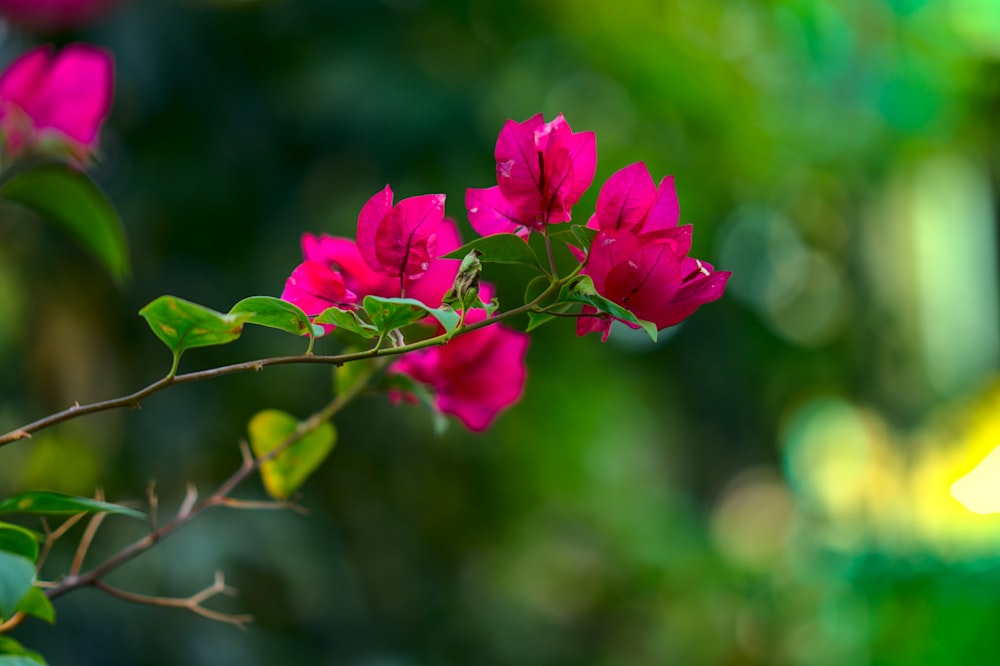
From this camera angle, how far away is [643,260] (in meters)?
0.23

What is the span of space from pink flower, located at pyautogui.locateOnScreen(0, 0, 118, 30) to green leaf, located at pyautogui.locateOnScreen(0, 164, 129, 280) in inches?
16.0

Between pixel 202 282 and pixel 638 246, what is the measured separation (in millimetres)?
1007

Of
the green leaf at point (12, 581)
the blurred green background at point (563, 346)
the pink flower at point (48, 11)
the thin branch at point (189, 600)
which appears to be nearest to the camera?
the green leaf at point (12, 581)

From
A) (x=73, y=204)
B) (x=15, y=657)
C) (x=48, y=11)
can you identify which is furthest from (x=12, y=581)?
(x=48, y=11)

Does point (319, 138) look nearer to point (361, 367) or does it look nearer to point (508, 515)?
point (508, 515)

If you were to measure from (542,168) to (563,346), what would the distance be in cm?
137

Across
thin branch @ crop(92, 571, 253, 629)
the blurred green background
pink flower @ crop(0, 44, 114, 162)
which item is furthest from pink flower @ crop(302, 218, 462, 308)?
the blurred green background

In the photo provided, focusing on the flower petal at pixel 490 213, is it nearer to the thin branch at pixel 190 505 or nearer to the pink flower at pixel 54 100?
the thin branch at pixel 190 505

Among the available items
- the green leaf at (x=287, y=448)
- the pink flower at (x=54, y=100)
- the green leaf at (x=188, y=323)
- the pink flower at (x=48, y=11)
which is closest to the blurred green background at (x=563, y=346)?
the pink flower at (x=48, y=11)

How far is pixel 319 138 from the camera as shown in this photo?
1240mm

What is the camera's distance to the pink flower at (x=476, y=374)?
1.12 feet

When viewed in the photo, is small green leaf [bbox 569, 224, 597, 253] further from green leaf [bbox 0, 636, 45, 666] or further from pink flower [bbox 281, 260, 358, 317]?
green leaf [bbox 0, 636, 45, 666]

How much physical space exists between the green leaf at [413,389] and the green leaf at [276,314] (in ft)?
0.33

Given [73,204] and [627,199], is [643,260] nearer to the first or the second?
[627,199]
